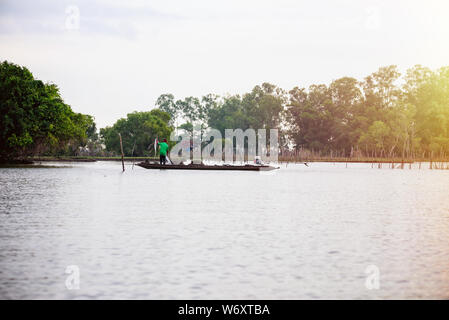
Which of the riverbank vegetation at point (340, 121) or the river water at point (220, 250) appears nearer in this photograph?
the river water at point (220, 250)

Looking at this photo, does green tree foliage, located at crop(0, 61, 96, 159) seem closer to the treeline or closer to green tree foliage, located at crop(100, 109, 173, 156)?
green tree foliage, located at crop(100, 109, 173, 156)

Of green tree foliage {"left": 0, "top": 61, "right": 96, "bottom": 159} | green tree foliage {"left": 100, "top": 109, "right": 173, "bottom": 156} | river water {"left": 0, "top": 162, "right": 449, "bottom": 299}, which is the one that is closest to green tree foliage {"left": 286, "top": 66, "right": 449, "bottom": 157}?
green tree foliage {"left": 100, "top": 109, "right": 173, "bottom": 156}

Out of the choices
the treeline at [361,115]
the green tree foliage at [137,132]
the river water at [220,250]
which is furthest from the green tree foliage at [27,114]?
the treeline at [361,115]

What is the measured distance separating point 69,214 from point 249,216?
15.0 ft

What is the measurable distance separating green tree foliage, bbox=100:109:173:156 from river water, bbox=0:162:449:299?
198 ft

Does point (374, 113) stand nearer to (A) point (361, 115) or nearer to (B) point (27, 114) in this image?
(A) point (361, 115)

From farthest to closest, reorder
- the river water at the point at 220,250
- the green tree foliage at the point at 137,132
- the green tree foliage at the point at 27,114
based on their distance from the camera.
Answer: the green tree foliage at the point at 137,132, the green tree foliage at the point at 27,114, the river water at the point at 220,250

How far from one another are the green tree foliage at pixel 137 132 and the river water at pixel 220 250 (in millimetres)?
60224

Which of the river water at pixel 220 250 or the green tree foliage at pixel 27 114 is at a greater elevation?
the green tree foliage at pixel 27 114

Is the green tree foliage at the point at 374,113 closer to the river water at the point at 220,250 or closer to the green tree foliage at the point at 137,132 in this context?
the green tree foliage at the point at 137,132

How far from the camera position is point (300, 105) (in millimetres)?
88812

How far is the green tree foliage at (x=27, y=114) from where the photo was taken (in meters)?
40.2

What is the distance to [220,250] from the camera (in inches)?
375
